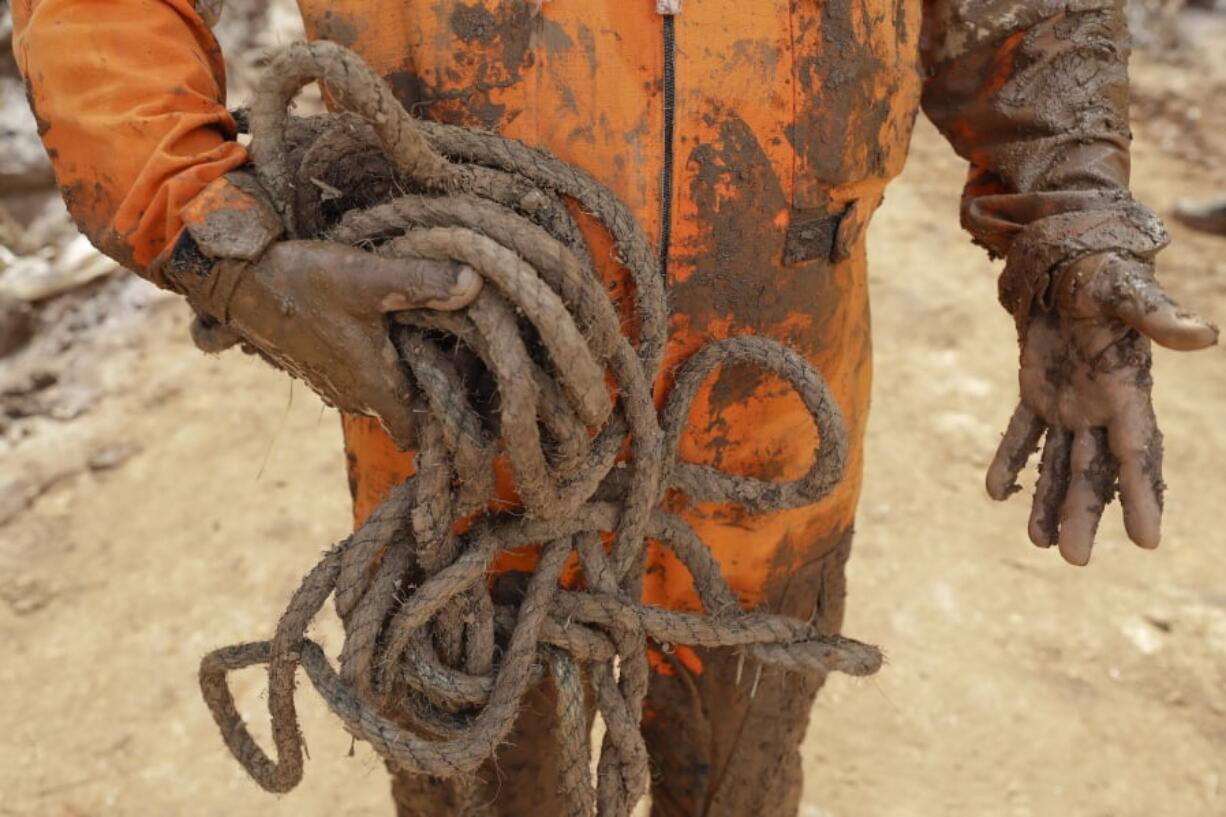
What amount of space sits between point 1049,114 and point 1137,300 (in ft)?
0.96

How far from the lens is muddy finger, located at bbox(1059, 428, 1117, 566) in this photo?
1.30 metres

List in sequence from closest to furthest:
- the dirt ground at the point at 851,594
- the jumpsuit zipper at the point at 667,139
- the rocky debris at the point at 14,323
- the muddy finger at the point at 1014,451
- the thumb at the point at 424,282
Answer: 1. the thumb at the point at 424,282
2. the jumpsuit zipper at the point at 667,139
3. the muddy finger at the point at 1014,451
4. the dirt ground at the point at 851,594
5. the rocky debris at the point at 14,323

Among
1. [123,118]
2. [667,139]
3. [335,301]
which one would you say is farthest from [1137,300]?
[123,118]

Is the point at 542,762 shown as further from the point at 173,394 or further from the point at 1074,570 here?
the point at 173,394

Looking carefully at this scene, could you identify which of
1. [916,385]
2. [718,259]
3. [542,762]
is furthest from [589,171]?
[916,385]

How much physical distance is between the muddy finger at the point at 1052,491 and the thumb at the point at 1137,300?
0.60ft

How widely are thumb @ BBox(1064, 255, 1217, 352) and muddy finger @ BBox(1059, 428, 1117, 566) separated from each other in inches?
6.4

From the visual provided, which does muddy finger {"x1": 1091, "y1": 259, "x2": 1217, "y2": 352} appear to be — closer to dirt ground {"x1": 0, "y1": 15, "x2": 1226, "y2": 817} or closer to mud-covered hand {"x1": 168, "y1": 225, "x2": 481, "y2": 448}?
mud-covered hand {"x1": 168, "y1": 225, "x2": 481, "y2": 448}

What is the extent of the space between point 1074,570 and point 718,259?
212 centimetres

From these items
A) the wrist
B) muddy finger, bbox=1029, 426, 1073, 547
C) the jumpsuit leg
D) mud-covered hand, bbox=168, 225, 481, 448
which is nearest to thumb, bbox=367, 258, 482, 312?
mud-covered hand, bbox=168, 225, 481, 448

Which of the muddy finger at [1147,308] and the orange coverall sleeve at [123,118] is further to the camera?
the muddy finger at [1147,308]

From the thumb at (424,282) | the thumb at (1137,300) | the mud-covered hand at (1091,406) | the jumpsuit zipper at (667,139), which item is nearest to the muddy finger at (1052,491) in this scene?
the mud-covered hand at (1091,406)

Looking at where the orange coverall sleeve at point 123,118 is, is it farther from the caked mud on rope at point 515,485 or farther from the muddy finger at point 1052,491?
the muddy finger at point 1052,491

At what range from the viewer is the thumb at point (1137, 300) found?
117cm
